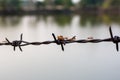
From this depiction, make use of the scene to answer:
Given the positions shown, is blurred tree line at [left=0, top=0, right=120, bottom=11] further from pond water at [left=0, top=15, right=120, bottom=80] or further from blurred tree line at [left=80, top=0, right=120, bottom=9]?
pond water at [left=0, top=15, right=120, bottom=80]

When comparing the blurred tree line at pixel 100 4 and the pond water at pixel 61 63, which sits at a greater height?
the blurred tree line at pixel 100 4

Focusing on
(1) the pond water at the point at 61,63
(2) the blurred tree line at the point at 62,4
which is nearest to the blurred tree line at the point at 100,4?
(2) the blurred tree line at the point at 62,4

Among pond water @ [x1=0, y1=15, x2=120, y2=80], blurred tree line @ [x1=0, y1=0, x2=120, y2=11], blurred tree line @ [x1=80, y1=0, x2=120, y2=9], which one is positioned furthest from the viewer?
blurred tree line @ [x1=0, y1=0, x2=120, y2=11]

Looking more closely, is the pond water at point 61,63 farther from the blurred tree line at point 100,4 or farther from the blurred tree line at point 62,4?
the blurred tree line at point 100,4

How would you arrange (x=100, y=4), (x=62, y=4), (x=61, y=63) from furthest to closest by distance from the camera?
(x=100, y=4), (x=62, y=4), (x=61, y=63)

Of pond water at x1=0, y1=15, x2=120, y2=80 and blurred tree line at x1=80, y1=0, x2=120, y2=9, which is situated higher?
blurred tree line at x1=80, y1=0, x2=120, y2=9

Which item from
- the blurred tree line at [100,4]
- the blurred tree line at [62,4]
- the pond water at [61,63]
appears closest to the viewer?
the pond water at [61,63]

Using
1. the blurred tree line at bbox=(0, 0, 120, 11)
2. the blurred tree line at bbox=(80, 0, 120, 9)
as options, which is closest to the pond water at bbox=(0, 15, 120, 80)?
the blurred tree line at bbox=(0, 0, 120, 11)

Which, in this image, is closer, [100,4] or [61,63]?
[61,63]

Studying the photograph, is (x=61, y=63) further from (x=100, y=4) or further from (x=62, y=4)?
(x=100, y=4)

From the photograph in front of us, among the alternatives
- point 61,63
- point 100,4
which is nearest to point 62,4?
point 100,4

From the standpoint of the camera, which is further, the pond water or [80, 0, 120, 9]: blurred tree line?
[80, 0, 120, 9]: blurred tree line

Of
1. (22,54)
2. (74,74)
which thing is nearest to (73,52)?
(22,54)
